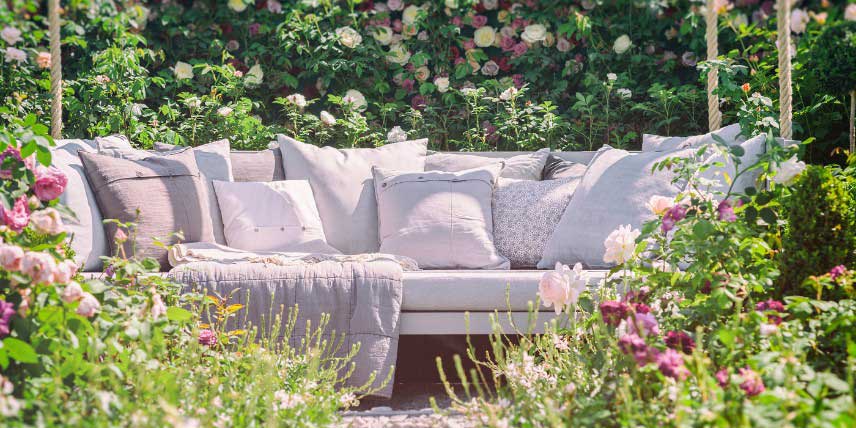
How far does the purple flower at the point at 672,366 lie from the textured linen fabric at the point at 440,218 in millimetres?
1460

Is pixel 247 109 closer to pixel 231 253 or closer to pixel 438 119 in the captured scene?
pixel 438 119

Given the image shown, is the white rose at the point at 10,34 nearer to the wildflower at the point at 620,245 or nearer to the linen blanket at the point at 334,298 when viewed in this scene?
the linen blanket at the point at 334,298

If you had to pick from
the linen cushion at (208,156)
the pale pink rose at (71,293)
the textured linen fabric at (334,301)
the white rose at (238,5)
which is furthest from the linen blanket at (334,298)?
the white rose at (238,5)

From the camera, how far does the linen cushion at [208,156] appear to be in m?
2.74

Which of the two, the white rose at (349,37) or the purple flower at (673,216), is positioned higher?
the white rose at (349,37)

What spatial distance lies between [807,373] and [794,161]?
0.76 m

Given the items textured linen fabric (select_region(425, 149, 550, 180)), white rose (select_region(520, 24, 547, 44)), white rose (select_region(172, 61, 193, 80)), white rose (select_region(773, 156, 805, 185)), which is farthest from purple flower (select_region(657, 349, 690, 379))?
white rose (select_region(172, 61, 193, 80))

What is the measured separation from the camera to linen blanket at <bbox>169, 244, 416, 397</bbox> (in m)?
2.18

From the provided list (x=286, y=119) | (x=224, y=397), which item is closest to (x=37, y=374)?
(x=224, y=397)

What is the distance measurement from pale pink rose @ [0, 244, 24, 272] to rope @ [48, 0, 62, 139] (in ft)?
5.35

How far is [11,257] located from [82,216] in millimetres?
1258

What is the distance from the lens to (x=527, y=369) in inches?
64.3

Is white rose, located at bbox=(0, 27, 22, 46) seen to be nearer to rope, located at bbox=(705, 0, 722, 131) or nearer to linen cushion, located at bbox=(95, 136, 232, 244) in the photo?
linen cushion, located at bbox=(95, 136, 232, 244)

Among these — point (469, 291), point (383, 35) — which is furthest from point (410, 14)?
point (469, 291)
